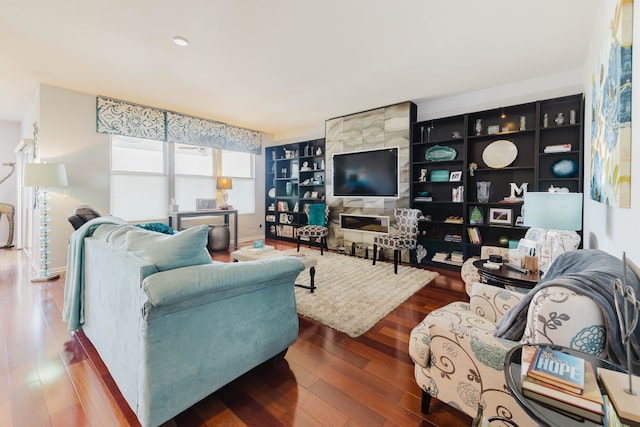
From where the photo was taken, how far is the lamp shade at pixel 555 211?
201cm

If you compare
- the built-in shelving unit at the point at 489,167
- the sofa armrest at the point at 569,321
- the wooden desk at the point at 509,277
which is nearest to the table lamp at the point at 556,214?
the wooden desk at the point at 509,277

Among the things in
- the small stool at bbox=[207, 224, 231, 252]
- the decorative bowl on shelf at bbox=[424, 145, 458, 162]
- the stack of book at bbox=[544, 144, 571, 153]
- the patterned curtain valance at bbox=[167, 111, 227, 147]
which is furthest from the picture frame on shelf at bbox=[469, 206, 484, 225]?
the patterned curtain valance at bbox=[167, 111, 227, 147]

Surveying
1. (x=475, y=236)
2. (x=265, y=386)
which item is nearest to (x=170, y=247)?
(x=265, y=386)

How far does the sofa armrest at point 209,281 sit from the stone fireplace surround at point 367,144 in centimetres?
332

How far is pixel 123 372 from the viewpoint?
1.42 meters

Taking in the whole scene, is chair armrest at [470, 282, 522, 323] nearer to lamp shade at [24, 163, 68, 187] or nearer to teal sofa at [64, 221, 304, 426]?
teal sofa at [64, 221, 304, 426]

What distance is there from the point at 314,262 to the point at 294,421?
1676 mm

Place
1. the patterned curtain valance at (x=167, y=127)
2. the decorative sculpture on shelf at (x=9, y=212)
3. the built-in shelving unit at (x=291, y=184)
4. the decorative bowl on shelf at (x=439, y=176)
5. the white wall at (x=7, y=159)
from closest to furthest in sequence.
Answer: the decorative bowl on shelf at (x=439, y=176)
the patterned curtain valance at (x=167, y=127)
the decorative sculpture on shelf at (x=9, y=212)
the white wall at (x=7, y=159)
the built-in shelving unit at (x=291, y=184)

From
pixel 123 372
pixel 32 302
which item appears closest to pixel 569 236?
pixel 123 372

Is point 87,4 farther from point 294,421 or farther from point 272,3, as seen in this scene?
point 294,421

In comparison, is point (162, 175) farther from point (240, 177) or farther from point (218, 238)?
point (240, 177)

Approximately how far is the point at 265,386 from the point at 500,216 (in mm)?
3724

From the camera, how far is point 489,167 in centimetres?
386

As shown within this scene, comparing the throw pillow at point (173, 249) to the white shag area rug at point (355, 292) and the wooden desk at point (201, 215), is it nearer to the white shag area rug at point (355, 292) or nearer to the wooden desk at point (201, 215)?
the white shag area rug at point (355, 292)
